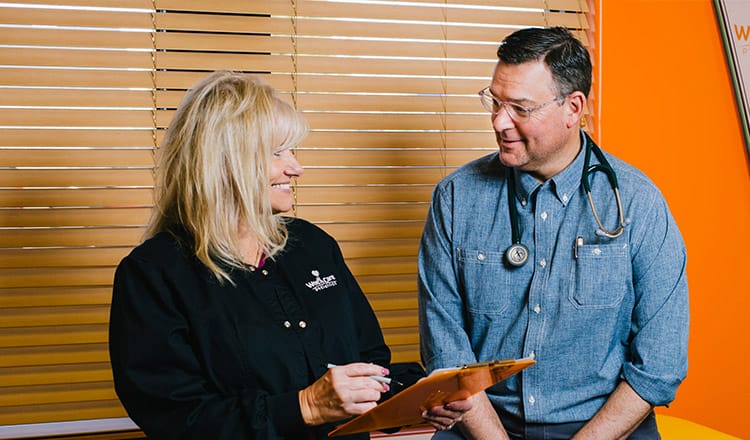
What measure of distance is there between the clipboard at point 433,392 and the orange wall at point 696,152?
1.45m

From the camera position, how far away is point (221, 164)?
1.67 meters

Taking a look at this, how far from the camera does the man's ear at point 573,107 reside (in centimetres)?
199

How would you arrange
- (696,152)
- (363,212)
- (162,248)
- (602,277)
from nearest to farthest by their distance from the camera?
1. (162,248)
2. (602,277)
3. (363,212)
4. (696,152)

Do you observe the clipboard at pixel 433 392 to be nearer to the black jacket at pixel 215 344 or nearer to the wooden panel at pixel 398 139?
the black jacket at pixel 215 344

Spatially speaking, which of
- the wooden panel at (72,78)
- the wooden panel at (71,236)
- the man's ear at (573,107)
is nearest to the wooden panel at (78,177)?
the wooden panel at (71,236)

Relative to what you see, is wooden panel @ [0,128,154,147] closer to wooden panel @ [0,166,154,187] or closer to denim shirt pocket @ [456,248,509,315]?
wooden panel @ [0,166,154,187]

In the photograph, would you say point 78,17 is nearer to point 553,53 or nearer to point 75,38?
point 75,38

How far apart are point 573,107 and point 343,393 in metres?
0.97

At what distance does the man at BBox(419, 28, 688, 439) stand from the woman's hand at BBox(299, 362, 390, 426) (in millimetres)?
485

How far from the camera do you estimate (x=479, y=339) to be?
6.72ft

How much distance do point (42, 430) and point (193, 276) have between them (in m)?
0.91

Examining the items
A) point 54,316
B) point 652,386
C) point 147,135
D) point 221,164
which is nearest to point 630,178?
point 652,386

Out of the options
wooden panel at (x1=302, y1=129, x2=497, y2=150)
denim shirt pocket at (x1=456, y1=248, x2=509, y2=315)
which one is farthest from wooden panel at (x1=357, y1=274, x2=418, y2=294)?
denim shirt pocket at (x1=456, y1=248, x2=509, y2=315)

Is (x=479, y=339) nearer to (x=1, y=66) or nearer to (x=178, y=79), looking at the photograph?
(x=178, y=79)
